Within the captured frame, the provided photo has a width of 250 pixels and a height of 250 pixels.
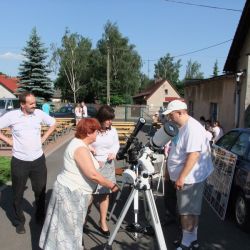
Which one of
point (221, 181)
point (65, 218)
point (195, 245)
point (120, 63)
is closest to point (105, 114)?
point (65, 218)

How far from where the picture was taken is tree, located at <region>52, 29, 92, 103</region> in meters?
63.8

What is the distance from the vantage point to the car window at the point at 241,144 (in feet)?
21.8

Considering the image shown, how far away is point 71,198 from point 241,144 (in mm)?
3380

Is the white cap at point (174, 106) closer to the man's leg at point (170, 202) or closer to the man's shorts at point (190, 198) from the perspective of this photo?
the man's shorts at point (190, 198)

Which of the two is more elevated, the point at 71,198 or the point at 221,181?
the point at 71,198

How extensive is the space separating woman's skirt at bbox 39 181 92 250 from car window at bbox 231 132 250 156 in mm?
3051

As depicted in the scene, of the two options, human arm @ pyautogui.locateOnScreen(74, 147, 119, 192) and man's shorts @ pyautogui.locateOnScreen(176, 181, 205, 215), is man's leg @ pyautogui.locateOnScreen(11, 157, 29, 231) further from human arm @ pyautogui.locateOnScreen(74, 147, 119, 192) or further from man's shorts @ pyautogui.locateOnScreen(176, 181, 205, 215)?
man's shorts @ pyautogui.locateOnScreen(176, 181, 205, 215)

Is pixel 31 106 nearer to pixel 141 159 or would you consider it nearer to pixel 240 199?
pixel 141 159

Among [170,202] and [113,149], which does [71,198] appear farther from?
[170,202]

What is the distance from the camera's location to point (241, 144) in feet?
22.5

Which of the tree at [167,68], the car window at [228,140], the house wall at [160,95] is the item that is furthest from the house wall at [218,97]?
the tree at [167,68]

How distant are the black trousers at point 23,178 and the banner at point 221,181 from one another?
8.59ft

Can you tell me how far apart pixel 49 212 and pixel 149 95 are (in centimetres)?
6555

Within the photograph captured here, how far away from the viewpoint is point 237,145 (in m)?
6.98
